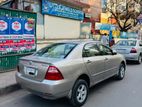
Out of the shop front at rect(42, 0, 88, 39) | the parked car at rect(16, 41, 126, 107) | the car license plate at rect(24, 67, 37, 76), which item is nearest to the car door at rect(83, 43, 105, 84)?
the parked car at rect(16, 41, 126, 107)

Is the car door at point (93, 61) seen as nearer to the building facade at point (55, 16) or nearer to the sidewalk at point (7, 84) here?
the sidewalk at point (7, 84)

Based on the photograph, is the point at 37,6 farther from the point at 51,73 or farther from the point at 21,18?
the point at 51,73

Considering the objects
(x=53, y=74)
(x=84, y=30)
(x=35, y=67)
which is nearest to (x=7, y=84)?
(x=35, y=67)

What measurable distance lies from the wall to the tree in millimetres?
16773

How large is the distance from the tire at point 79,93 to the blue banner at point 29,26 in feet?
13.8

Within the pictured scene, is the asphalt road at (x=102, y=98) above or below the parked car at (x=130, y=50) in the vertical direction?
below

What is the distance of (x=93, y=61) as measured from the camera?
5391 mm

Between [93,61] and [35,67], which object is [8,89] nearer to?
[35,67]

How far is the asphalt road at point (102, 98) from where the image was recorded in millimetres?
4941

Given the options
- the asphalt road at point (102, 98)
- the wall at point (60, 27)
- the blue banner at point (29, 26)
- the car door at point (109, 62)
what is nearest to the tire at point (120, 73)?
the car door at point (109, 62)

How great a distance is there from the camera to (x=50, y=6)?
35.8 ft

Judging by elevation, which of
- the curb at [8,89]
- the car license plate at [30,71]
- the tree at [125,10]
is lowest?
the curb at [8,89]

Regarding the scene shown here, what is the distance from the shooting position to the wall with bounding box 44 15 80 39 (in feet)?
36.1

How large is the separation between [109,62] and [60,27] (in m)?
6.17
